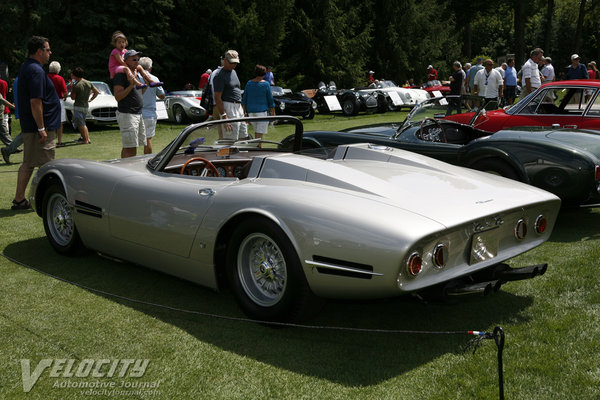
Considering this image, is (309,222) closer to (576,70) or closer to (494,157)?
(494,157)

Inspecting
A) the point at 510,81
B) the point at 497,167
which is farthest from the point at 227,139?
the point at 510,81

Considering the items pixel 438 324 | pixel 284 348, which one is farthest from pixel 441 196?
pixel 284 348

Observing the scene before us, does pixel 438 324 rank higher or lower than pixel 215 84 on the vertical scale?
lower

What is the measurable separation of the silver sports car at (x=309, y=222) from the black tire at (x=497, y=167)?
152 centimetres

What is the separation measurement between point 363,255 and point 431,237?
345 millimetres

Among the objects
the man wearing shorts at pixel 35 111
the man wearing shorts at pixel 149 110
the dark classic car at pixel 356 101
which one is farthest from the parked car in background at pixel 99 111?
the man wearing shorts at pixel 35 111

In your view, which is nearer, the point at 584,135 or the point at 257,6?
the point at 584,135

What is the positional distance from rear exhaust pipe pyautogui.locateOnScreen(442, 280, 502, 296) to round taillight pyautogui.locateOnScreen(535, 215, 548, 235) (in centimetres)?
65

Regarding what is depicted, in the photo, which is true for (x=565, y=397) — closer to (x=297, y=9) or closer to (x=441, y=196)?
(x=441, y=196)

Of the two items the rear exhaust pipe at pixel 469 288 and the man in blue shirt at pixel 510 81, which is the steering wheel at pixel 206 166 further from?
the man in blue shirt at pixel 510 81

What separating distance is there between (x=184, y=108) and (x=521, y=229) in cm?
1547

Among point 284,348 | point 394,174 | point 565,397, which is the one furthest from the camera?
point 394,174

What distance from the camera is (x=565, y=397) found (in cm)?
267

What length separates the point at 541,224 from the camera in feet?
12.4
